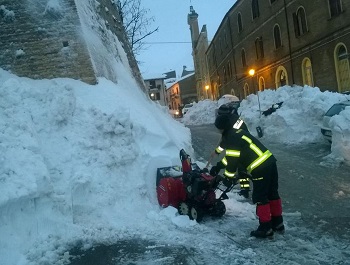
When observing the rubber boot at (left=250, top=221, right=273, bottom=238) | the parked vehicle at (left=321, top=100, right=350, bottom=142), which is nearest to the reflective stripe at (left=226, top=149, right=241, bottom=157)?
the rubber boot at (left=250, top=221, right=273, bottom=238)

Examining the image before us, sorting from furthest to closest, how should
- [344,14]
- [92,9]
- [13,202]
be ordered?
[344,14], [92,9], [13,202]

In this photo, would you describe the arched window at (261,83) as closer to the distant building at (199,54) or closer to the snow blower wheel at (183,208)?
the distant building at (199,54)

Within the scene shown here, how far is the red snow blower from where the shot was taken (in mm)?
5527

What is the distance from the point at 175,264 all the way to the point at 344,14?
66.0 feet

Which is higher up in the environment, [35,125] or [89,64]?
[89,64]

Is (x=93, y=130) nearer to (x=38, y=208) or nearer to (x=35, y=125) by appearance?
(x=35, y=125)

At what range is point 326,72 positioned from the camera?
22609 mm

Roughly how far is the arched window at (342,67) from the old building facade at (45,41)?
16.2 meters

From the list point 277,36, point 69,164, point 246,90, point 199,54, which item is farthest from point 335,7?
point 199,54

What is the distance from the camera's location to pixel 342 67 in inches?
838

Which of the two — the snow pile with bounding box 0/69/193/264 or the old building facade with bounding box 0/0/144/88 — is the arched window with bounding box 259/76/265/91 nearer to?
the old building facade with bounding box 0/0/144/88

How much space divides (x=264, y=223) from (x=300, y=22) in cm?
2356

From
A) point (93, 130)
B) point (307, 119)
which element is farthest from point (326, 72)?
point (93, 130)

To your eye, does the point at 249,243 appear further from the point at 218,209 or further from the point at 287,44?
the point at 287,44
